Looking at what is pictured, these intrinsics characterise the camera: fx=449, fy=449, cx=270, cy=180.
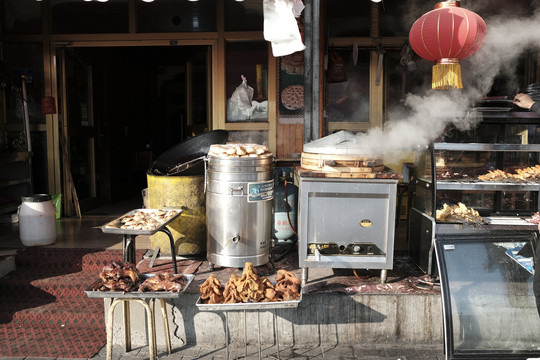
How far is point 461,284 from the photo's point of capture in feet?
13.5

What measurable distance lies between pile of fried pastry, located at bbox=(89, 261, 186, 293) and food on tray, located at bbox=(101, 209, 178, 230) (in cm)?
42

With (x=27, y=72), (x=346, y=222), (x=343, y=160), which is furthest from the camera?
(x=27, y=72)

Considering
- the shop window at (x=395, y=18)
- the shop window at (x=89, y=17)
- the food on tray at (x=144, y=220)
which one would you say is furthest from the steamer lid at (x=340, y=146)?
the shop window at (x=89, y=17)

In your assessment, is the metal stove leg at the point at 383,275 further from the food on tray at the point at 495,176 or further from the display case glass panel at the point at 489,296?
the food on tray at the point at 495,176

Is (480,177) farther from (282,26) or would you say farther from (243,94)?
(243,94)

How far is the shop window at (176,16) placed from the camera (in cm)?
772

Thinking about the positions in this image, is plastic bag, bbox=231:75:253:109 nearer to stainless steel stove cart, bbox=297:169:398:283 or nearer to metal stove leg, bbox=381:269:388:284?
stainless steel stove cart, bbox=297:169:398:283

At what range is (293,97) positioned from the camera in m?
7.59

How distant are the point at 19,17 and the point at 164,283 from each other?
643cm

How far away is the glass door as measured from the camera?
817 cm

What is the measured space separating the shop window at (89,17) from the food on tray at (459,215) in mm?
6044

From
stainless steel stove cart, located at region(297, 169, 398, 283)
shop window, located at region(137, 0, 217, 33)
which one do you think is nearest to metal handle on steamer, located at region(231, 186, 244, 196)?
stainless steel stove cart, located at region(297, 169, 398, 283)

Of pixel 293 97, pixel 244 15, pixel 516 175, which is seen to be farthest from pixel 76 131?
pixel 516 175

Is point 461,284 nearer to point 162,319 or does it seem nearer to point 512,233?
point 512,233
